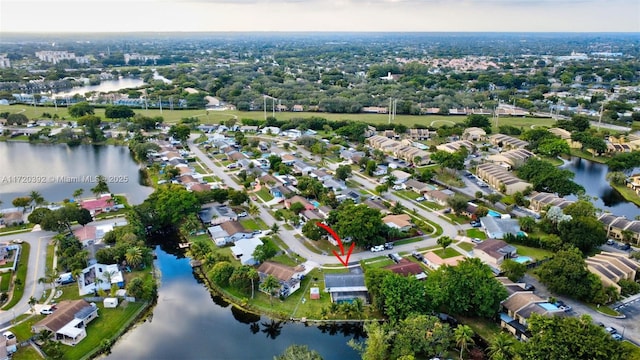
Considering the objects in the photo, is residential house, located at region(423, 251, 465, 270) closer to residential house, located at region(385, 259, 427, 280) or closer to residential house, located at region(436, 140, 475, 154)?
residential house, located at region(385, 259, 427, 280)

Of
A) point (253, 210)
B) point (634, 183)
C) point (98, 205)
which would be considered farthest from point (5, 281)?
point (634, 183)

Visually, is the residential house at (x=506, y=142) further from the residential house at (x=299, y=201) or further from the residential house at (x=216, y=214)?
the residential house at (x=216, y=214)

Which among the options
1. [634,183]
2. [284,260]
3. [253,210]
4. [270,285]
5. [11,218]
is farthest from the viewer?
[634,183]

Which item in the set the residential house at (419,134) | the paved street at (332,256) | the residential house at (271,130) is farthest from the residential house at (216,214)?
the residential house at (419,134)

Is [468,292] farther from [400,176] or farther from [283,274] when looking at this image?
[400,176]

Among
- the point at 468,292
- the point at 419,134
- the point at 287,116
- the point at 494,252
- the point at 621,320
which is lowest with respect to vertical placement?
the point at 621,320

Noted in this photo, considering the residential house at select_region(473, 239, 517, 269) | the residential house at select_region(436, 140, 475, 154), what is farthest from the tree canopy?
the residential house at select_region(436, 140, 475, 154)
